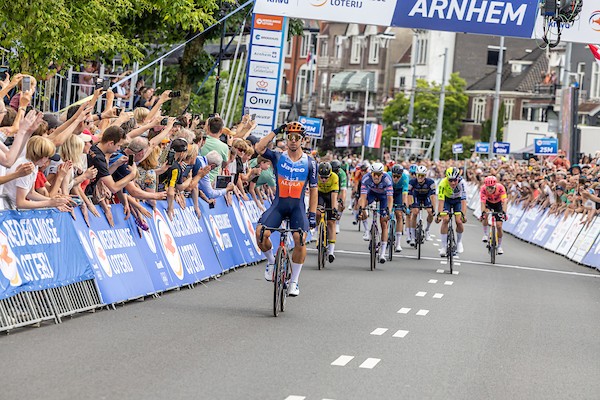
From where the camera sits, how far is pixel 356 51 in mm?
144375

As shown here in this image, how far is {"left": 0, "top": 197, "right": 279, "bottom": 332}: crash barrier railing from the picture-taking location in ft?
37.1

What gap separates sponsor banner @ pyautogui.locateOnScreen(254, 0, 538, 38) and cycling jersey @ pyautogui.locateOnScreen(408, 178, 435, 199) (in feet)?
11.2

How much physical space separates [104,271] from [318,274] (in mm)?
6994

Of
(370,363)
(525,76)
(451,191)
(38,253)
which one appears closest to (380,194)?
(451,191)

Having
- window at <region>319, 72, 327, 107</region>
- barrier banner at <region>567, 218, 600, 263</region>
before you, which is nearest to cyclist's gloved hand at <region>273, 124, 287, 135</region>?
Answer: barrier banner at <region>567, 218, 600, 263</region>

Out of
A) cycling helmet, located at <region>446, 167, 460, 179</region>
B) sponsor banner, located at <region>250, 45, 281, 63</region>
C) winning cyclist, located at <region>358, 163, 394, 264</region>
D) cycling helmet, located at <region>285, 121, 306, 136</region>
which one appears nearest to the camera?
cycling helmet, located at <region>285, 121, 306, 136</region>

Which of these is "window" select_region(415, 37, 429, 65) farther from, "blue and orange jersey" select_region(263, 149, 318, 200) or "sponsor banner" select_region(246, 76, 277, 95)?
"blue and orange jersey" select_region(263, 149, 318, 200)

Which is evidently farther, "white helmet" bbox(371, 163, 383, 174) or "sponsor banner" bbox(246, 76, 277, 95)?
"sponsor banner" bbox(246, 76, 277, 95)

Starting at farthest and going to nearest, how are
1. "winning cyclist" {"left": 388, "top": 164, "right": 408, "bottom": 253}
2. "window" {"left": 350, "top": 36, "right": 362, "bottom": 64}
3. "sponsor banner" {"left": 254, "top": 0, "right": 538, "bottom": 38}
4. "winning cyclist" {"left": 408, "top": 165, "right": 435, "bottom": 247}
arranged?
"window" {"left": 350, "top": 36, "right": 362, "bottom": 64} < "sponsor banner" {"left": 254, "top": 0, "right": 538, "bottom": 38} < "winning cyclist" {"left": 408, "top": 165, "right": 435, "bottom": 247} < "winning cyclist" {"left": 388, "top": 164, "right": 408, "bottom": 253}

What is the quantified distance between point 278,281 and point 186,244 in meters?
2.75

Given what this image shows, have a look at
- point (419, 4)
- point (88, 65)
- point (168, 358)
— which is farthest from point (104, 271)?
point (419, 4)

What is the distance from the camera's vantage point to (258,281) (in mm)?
17781

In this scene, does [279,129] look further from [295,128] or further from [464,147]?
[464,147]

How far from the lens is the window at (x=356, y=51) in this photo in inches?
5655
